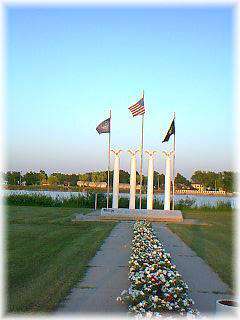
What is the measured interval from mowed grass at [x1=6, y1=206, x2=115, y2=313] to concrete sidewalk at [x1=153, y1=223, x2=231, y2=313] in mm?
1722

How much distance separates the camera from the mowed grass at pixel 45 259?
661 cm

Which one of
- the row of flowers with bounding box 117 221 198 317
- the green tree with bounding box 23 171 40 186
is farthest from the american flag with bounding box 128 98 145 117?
the green tree with bounding box 23 171 40 186

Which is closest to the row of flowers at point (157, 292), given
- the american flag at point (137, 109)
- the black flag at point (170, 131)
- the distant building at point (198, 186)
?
the american flag at point (137, 109)

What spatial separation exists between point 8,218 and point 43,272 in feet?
40.3

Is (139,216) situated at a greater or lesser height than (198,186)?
lesser

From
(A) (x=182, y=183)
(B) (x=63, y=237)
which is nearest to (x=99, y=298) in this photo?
(B) (x=63, y=237)

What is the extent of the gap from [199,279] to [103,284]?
5.36 ft

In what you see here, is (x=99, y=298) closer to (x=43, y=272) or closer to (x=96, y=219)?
(x=43, y=272)

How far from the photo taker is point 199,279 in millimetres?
8141

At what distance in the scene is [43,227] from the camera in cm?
1694

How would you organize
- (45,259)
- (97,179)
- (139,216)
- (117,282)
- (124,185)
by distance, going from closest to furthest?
1. (117,282)
2. (45,259)
3. (139,216)
4. (124,185)
5. (97,179)

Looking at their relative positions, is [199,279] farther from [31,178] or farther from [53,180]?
[53,180]

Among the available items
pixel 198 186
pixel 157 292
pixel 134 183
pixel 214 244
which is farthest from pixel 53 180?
pixel 157 292

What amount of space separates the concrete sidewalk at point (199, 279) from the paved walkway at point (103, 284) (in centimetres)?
98
